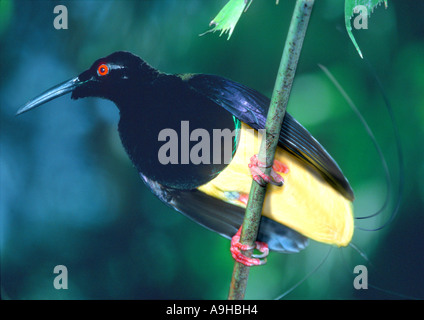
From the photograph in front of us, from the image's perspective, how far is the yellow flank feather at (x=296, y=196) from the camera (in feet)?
5.70

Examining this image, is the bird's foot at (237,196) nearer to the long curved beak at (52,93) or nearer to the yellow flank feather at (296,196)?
the yellow flank feather at (296,196)

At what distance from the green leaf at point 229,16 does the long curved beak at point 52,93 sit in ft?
1.88

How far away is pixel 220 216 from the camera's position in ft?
6.03

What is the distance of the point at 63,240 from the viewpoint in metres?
1.89

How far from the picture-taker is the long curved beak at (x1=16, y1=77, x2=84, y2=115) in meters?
1.83

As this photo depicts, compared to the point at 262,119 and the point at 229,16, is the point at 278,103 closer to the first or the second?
the point at 262,119

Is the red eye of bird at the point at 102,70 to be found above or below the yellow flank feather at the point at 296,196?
above

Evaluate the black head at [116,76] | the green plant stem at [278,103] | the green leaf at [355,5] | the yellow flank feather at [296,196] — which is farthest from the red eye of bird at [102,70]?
the green leaf at [355,5]

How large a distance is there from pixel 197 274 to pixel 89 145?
26.4 inches

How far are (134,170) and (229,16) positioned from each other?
685 millimetres

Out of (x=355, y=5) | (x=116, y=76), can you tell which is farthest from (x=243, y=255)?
(x=355, y=5)

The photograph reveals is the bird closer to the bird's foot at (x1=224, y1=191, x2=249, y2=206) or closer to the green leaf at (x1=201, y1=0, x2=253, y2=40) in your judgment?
the bird's foot at (x1=224, y1=191, x2=249, y2=206)
